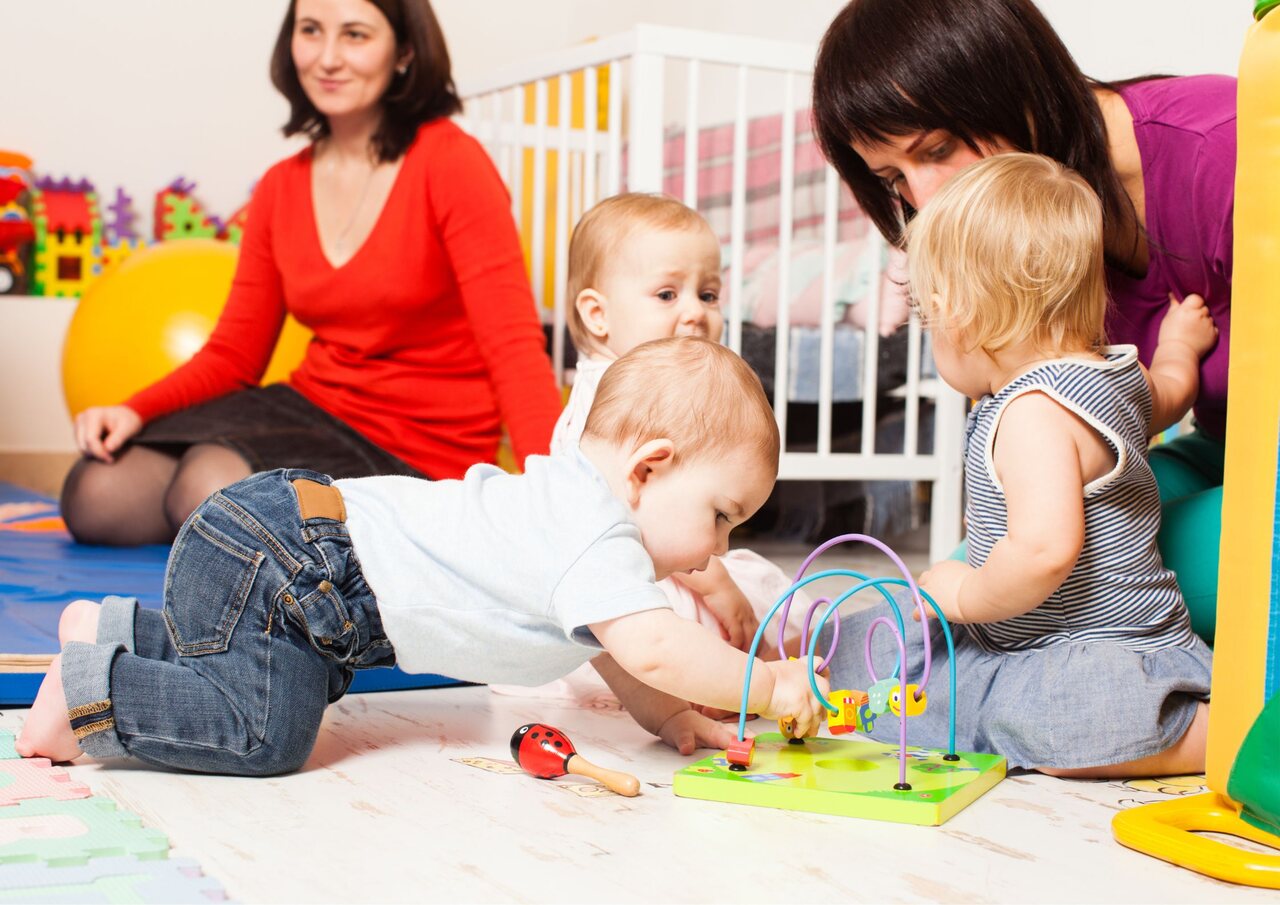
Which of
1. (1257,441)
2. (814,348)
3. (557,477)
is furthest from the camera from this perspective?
(814,348)

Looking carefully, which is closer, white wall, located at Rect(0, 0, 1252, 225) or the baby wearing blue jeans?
the baby wearing blue jeans

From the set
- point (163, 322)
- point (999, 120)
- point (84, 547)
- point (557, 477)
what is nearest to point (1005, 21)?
point (999, 120)

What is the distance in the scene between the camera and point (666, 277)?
1.50 meters

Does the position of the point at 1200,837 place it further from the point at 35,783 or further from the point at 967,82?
the point at 35,783

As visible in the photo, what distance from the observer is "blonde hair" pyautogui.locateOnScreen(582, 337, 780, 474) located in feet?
3.47

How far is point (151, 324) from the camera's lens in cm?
290

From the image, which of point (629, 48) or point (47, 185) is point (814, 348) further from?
point (47, 185)

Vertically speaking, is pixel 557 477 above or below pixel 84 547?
above

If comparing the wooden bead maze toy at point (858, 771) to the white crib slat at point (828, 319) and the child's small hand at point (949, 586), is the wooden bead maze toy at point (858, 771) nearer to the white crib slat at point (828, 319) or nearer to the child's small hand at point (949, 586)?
the child's small hand at point (949, 586)

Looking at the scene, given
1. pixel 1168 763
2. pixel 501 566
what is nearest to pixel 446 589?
pixel 501 566

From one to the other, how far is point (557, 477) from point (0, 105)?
307cm

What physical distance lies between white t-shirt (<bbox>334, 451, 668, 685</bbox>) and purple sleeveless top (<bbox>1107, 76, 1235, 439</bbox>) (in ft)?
2.34

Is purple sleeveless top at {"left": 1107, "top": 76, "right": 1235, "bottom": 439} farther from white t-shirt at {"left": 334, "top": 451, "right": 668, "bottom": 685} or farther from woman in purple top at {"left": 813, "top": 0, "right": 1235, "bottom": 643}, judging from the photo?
white t-shirt at {"left": 334, "top": 451, "right": 668, "bottom": 685}

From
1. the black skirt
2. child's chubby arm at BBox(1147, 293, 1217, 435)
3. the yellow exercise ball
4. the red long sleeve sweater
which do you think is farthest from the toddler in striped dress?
the yellow exercise ball
